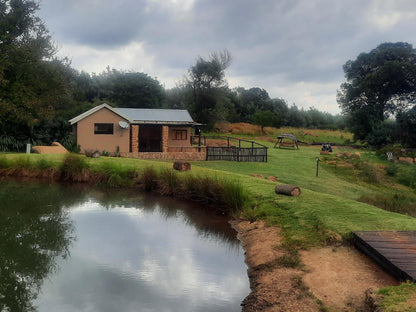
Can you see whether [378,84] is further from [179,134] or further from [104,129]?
[104,129]

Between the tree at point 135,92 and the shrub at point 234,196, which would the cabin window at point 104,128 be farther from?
the tree at point 135,92

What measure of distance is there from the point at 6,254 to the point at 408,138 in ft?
120

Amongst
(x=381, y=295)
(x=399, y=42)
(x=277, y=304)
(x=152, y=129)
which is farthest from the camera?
(x=399, y=42)

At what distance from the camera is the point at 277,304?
17.3 ft

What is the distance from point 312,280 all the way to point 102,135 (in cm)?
2181

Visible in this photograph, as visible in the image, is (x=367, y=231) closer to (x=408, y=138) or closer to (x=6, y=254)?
(x=6, y=254)

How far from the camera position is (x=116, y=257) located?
24.4ft

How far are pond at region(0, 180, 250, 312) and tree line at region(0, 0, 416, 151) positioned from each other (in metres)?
15.8

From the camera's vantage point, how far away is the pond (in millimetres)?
5750

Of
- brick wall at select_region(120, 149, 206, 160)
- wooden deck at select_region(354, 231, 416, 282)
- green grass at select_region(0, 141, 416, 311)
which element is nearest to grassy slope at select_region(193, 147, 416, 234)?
green grass at select_region(0, 141, 416, 311)

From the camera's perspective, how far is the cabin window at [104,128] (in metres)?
25.5

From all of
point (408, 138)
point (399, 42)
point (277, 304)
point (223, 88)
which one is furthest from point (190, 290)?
point (399, 42)

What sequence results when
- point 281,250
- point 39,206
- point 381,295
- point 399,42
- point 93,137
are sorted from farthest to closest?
point 399,42
point 93,137
point 39,206
point 281,250
point 381,295

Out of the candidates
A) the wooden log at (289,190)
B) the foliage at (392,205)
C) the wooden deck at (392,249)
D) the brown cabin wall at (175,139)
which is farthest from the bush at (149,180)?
the brown cabin wall at (175,139)
